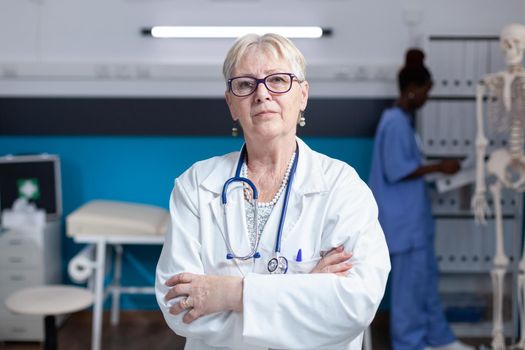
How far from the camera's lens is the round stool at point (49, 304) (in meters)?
2.96

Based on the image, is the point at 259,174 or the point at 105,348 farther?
the point at 105,348

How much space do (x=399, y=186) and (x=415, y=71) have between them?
22.7 inches

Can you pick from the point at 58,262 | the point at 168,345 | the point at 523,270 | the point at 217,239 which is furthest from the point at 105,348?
the point at 217,239

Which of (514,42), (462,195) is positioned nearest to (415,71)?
(514,42)

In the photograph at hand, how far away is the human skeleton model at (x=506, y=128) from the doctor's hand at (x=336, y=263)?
2.00m

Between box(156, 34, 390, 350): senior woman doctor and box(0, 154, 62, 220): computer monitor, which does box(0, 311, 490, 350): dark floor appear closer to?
box(0, 154, 62, 220): computer monitor

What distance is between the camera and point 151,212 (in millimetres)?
3781

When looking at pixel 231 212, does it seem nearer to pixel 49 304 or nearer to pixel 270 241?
pixel 270 241

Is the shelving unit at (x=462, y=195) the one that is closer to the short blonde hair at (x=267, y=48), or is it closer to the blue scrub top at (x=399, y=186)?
the blue scrub top at (x=399, y=186)

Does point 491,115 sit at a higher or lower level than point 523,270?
higher

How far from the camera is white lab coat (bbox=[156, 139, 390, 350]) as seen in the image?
1.46m

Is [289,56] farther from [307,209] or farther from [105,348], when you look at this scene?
[105,348]

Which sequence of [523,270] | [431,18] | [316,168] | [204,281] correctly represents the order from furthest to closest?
[431,18] < [523,270] < [316,168] < [204,281]

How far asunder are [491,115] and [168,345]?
198 centimetres
